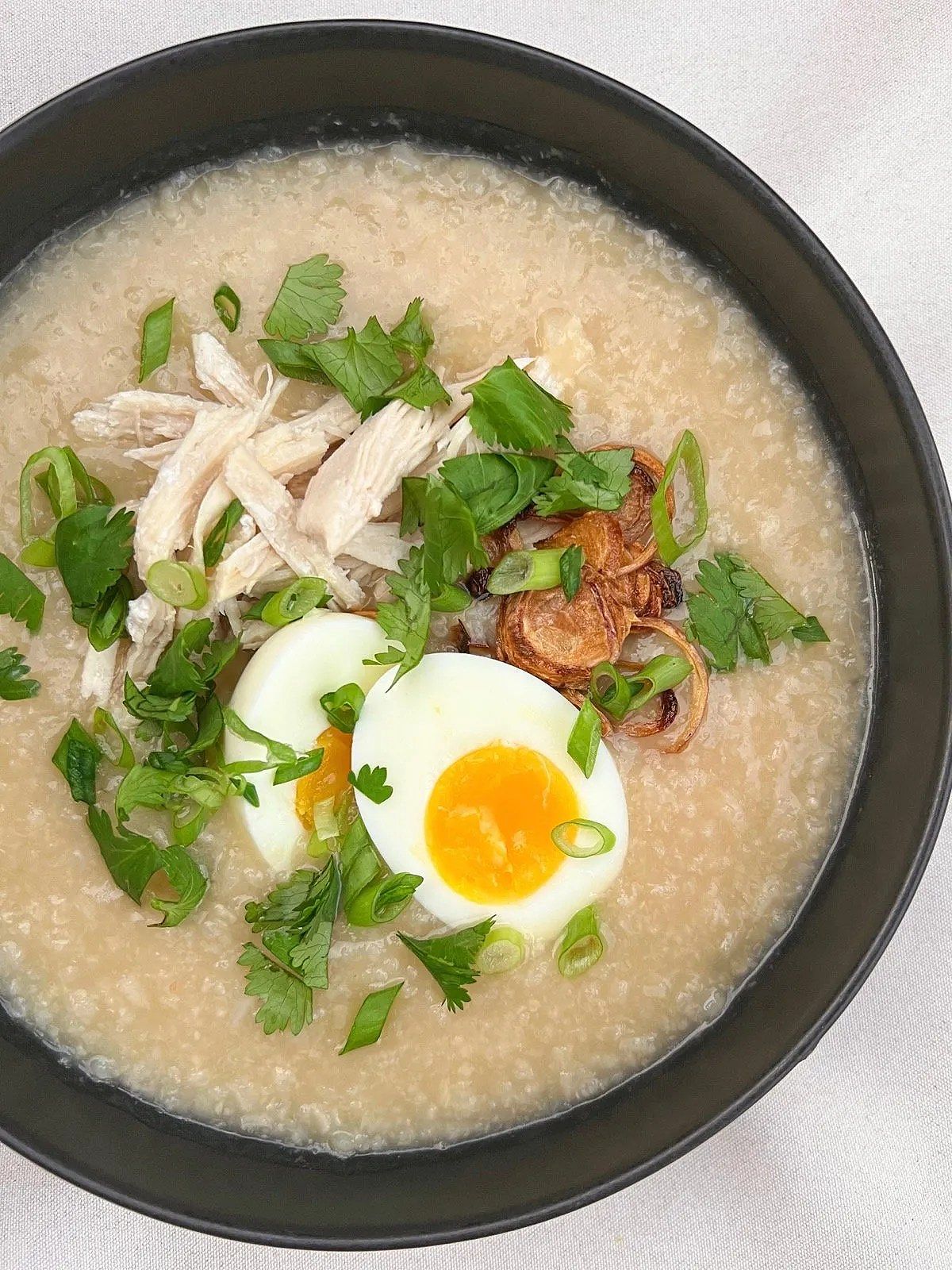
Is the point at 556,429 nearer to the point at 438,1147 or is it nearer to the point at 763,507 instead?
the point at 763,507

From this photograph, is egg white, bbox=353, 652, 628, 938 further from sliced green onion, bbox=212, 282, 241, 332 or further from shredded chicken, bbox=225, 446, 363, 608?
sliced green onion, bbox=212, 282, 241, 332

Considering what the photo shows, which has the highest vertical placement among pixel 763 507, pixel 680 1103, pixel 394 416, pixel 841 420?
pixel 841 420

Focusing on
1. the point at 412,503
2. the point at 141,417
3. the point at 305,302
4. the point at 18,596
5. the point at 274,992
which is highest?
the point at 305,302

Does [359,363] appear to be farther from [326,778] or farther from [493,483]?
[326,778]

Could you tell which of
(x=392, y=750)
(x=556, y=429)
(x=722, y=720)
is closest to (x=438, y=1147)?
(x=392, y=750)

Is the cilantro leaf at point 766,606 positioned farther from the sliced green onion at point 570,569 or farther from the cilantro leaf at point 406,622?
the cilantro leaf at point 406,622

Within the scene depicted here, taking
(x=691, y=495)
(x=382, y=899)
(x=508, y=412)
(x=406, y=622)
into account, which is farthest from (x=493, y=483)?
(x=382, y=899)

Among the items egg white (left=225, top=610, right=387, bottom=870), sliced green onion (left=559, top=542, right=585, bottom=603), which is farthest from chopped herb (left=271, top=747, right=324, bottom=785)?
sliced green onion (left=559, top=542, right=585, bottom=603)
